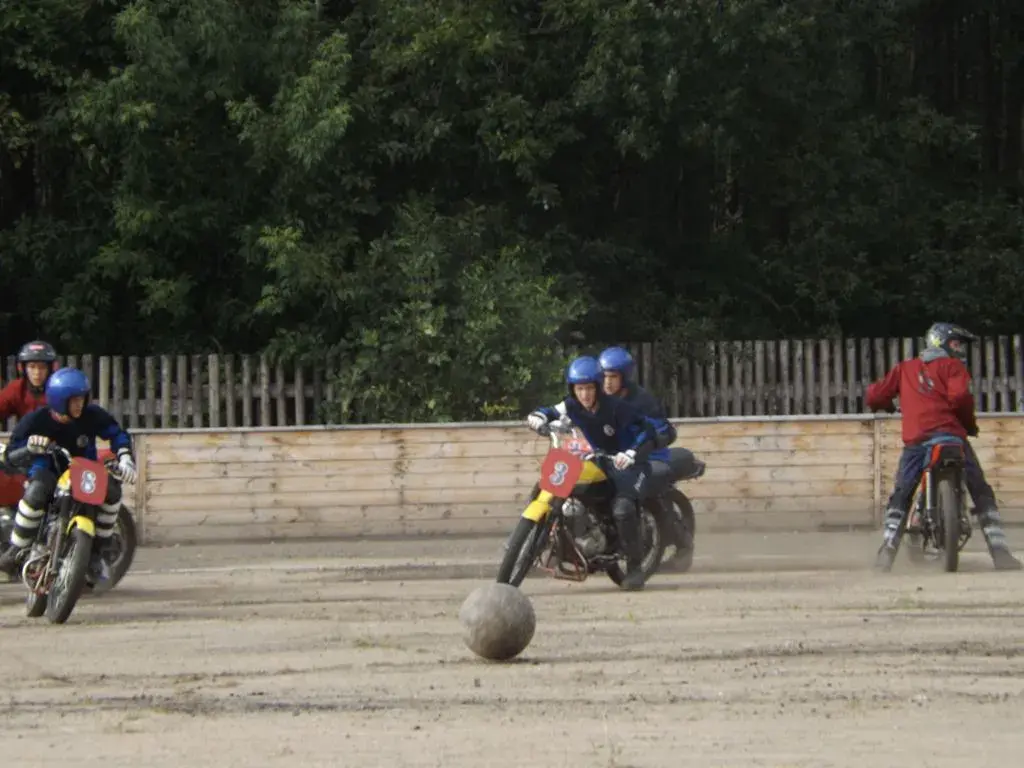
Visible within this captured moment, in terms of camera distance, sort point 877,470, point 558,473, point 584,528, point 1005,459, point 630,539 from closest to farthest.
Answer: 1. point 558,473
2. point 584,528
3. point 630,539
4. point 877,470
5. point 1005,459

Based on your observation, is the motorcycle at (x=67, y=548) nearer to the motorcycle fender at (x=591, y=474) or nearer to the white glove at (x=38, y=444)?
the white glove at (x=38, y=444)

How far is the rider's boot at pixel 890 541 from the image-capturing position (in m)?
17.0

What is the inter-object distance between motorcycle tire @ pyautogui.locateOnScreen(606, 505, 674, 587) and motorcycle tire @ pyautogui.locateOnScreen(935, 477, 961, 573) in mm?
1974

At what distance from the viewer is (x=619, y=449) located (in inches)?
619

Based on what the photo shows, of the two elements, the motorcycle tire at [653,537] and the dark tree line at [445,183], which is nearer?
the motorcycle tire at [653,537]

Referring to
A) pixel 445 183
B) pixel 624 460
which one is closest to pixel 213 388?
pixel 445 183

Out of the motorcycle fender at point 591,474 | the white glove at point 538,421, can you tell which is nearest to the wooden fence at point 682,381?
the motorcycle fender at point 591,474

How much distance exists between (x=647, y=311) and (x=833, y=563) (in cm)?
1152

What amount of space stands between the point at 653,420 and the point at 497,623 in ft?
16.1

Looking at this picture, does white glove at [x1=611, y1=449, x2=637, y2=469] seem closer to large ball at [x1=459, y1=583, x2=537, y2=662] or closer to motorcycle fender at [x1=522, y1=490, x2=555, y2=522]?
motorcycle fender at [x1=522, y1=490, x2=555, y2=522]

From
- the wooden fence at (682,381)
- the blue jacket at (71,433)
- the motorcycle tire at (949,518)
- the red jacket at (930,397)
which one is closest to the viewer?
the blue jacket at (71,433)

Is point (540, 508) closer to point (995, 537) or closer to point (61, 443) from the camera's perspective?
point (61, 443)

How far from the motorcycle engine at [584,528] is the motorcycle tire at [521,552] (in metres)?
0.68

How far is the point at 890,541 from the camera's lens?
17016mm
